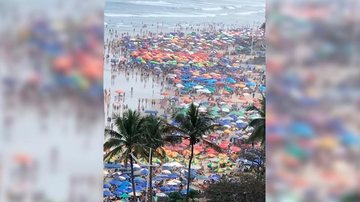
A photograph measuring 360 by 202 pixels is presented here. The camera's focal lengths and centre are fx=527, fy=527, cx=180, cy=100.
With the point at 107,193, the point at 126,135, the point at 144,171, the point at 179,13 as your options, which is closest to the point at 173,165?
the point at 144,171

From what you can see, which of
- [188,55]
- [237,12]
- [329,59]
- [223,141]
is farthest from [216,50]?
[329,59]

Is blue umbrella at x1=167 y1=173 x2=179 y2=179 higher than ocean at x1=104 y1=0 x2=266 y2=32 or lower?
lower

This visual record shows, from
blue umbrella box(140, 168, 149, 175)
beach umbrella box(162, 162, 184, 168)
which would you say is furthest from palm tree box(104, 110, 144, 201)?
beach umbrella box(162, 162, 184, 168)

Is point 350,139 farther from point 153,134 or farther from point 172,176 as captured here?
point 172,176

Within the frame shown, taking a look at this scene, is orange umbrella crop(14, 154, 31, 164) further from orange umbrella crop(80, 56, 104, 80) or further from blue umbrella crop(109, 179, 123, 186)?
blue umbrella crop(109, 179, 123, 186)

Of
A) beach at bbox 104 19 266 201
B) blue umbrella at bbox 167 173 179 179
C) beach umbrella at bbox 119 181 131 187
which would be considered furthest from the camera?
beach at bbox 104 19 266 201

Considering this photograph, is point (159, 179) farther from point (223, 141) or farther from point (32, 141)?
point (32, 141)

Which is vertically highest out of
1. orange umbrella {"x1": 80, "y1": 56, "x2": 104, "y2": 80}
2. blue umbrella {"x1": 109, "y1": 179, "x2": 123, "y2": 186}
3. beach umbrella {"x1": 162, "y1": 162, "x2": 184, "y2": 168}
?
orange umbrella {"x1": 80, "y1": 56, "x2": 104, "y2": 80}

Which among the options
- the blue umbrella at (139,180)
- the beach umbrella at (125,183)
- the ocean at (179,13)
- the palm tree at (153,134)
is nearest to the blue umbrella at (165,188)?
the blue umbrella at (139,180)
